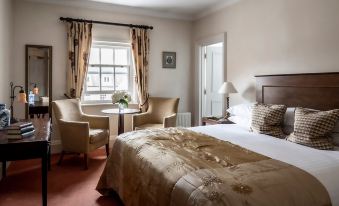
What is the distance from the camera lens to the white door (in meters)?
5.20

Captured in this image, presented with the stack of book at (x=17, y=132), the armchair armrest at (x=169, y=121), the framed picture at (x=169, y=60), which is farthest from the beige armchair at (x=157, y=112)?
the stack of book at (x=17, y=132)

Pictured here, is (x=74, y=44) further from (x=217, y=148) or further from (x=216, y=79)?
(x=217, y=148)

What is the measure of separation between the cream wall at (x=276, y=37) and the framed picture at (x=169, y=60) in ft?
2.91

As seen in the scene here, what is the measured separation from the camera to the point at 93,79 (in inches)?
185

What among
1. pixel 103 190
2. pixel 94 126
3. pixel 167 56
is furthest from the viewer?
pixel 167 56

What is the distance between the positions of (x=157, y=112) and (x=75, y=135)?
1.53 m

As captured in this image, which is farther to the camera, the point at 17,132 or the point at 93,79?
the point at 93,79

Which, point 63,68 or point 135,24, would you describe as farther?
point 135,24

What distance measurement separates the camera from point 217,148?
2.10 m

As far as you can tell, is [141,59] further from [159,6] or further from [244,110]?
[244,110]

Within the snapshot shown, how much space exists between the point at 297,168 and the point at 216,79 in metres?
3.78

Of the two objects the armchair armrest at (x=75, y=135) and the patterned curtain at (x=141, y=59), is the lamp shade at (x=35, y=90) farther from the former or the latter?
the patterned curtain at (x=141, y=59)

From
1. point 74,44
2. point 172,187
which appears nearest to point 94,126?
point 74,44

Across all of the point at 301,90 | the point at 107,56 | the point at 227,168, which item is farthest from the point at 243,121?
the point at 107,56
